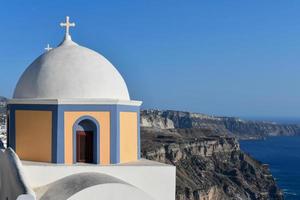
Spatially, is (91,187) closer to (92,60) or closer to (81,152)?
(81,152)

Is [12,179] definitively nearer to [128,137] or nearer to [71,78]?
[71,78]

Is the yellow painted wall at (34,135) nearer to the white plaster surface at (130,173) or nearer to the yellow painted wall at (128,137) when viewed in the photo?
the white plaster surface at (130,173)

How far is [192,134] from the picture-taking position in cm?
10162

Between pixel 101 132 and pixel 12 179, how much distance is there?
252cm

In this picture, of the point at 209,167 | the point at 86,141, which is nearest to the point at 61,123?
the point at 86,141

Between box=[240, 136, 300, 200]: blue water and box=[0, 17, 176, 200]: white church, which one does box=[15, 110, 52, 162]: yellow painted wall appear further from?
box=[240, 136, 300, 200]: blue water

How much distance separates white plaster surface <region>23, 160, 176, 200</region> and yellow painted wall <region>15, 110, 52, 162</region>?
36 cm

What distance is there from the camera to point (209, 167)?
86750 mm

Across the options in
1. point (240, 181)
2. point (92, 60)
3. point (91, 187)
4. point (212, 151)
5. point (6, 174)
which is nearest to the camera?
point (91, 187)

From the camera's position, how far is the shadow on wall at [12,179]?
8.98 metres

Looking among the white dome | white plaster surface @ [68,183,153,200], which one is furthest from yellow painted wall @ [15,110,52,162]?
white plaster surface @ [68,183,153,200]

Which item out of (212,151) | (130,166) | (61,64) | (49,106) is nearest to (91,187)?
(130,166)

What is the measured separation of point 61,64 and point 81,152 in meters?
2.16

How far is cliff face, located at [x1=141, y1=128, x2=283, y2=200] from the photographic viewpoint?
230 ft
